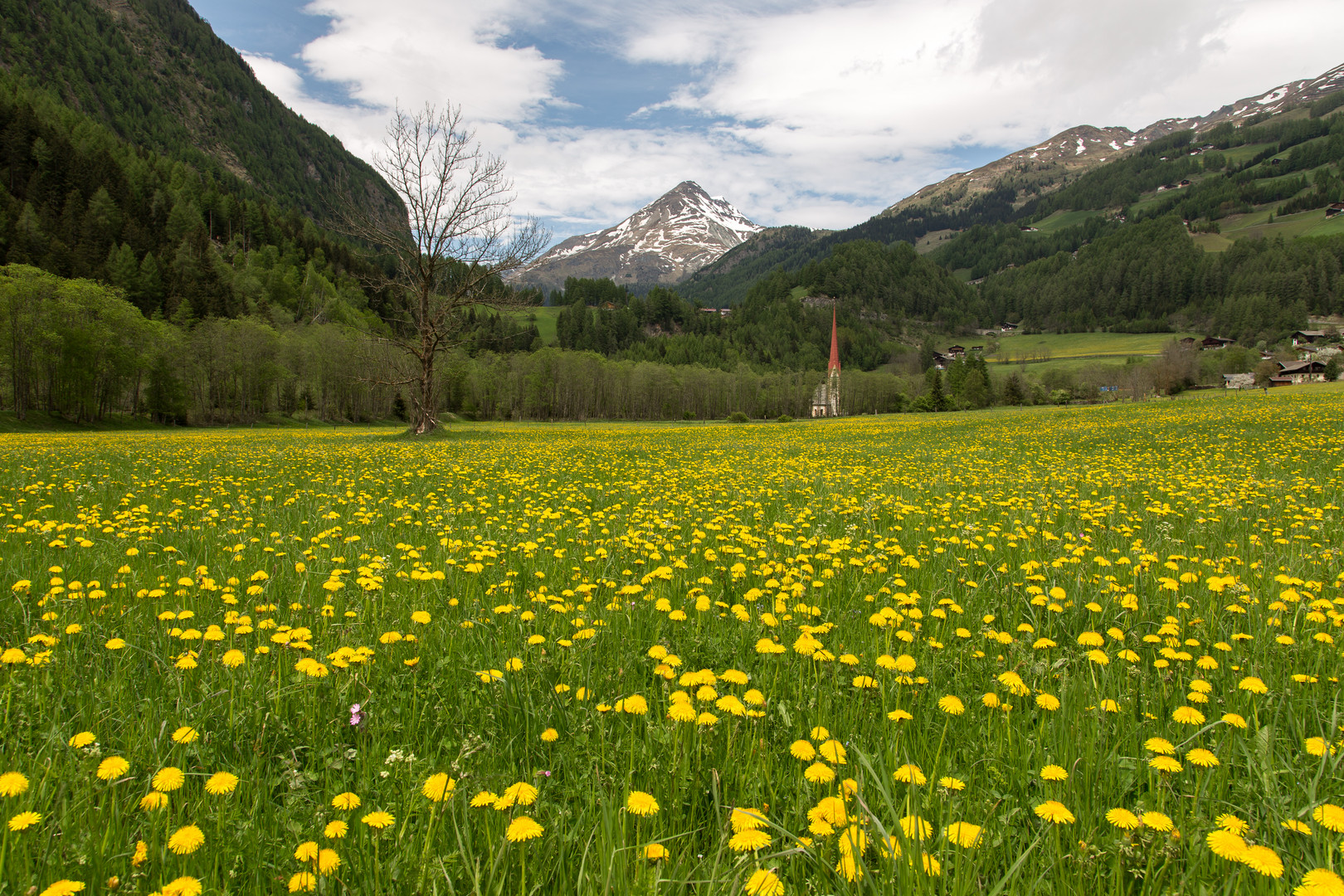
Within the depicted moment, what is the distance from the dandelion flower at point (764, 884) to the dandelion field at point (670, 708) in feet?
0.04

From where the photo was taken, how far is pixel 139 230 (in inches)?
3359

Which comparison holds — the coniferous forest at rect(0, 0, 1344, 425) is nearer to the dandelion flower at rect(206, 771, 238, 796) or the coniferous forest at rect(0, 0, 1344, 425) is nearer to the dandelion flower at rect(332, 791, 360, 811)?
the dandelion flower at rect(206, 771, 238, 796)

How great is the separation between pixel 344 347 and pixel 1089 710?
3109 inches

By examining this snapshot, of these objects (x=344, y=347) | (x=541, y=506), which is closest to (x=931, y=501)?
(x=541, y=506)

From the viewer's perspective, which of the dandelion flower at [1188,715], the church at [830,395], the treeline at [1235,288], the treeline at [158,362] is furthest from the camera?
the treeline at [1235,288]

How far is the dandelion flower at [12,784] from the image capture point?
162 centimetres

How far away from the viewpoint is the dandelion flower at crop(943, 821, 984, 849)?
1.53 meters

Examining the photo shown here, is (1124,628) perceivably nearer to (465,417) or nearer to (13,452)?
(13,452)

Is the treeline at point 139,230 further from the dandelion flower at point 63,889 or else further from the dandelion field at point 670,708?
the dandelion flower at point 63,889

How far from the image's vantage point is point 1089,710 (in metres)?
2.50

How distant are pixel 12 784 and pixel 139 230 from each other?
117482mm

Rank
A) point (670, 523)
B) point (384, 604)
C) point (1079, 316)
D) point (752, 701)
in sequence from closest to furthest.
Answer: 1. point (752, 701)
2. point (384, 604)
3. point (670, 523)
4. point (1079, 316)

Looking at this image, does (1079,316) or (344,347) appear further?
(1079,316)

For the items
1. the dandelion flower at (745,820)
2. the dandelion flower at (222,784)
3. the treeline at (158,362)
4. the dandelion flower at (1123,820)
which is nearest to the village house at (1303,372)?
the treeline at (158,362)
